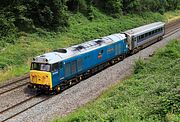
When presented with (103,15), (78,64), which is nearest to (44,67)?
(78,64)

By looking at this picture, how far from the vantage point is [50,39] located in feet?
138

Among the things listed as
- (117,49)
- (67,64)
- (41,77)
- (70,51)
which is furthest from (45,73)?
(117,49)

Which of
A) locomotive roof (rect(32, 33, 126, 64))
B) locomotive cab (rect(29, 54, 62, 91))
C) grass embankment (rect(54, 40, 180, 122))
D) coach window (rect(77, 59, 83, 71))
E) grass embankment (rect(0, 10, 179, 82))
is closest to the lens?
grass embankment (rect(54, 40, 180, 122))

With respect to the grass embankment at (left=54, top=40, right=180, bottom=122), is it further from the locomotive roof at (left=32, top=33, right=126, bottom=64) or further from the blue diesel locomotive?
the locomotive roof at (left=32, top=33, right=126, bottom=64)

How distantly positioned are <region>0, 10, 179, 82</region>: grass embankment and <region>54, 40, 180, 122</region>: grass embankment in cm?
1194

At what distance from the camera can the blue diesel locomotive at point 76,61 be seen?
2653 centimetres

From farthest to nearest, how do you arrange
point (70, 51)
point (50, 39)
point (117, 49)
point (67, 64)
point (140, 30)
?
point (140, 30) → point (50, 39) → point (117, 49) → point (70, 51) → point (67, 64)

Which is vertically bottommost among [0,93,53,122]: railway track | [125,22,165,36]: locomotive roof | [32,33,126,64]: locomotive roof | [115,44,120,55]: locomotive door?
[0,93,53,122]: railway track

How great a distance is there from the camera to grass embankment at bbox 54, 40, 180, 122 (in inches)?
630

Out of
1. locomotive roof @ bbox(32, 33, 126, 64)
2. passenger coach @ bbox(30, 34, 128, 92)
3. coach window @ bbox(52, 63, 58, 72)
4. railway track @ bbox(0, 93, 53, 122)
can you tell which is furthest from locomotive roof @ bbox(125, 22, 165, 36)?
railway track @ bbox(0, 93, 53, 122)

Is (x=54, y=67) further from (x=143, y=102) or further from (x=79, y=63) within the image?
(x=143, y=102)

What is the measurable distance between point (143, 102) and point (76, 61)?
Answer: 11217 mm

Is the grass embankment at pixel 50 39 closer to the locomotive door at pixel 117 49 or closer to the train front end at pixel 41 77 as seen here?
the train front end at pixel 41 77

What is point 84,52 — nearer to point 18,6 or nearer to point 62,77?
point 62,77
